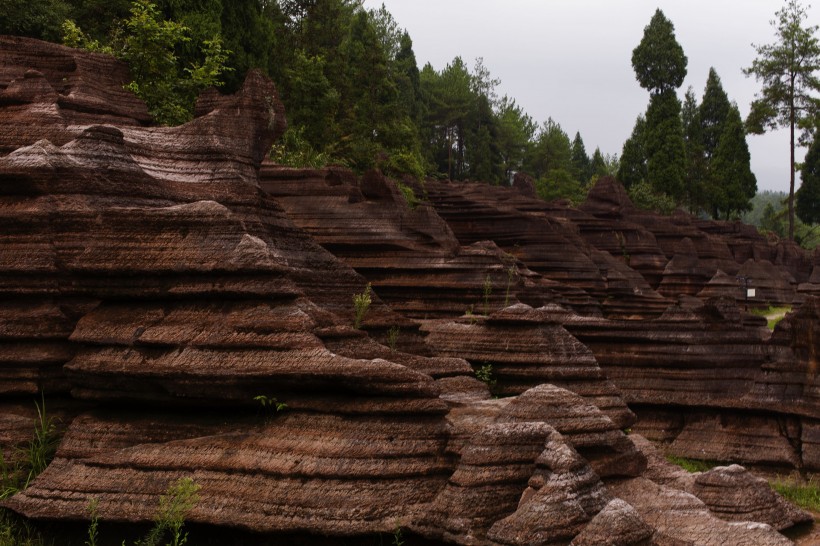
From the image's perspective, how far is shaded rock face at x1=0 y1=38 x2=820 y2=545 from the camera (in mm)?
5688

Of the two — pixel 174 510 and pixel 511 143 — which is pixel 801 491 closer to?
pixel 174 510

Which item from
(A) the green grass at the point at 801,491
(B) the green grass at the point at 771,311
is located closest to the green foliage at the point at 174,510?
(A) the green grass at the point at 801,491

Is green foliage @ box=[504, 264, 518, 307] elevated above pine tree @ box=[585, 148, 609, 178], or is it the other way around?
pine tree @ box=[585, 148, 609, 178]

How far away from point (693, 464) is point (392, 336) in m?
5.59

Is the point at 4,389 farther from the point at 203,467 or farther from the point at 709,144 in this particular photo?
the point at 709,144

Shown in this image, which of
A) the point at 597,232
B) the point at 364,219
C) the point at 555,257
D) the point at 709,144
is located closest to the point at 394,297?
the point at 364,219

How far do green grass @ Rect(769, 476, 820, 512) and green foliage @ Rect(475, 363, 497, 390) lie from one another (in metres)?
4.07

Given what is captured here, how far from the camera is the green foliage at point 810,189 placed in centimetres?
6172

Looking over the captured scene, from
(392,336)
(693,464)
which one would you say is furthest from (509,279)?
(392,336)

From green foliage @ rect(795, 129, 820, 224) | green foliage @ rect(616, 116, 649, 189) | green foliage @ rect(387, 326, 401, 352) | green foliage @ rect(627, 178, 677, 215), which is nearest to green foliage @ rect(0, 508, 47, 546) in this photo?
green foliage @ rect(387, 326, 401, 352)

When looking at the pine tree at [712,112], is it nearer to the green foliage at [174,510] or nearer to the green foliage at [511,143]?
the green foliage at [511,143]

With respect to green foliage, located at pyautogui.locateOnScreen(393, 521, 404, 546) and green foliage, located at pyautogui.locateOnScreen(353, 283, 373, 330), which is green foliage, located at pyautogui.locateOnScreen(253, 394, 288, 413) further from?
green foliage, located at pyautogui.locateOnScreen(353, 283, 373, 330)

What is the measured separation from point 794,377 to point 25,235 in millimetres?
11046

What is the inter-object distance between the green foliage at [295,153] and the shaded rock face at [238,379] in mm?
6013
